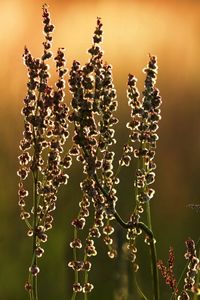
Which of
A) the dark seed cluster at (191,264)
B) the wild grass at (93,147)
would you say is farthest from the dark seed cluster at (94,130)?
the dark seed cluster at (191,264)

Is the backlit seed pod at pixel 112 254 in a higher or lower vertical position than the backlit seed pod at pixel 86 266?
higher

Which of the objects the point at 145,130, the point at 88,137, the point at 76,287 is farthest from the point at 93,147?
the point at 76,287

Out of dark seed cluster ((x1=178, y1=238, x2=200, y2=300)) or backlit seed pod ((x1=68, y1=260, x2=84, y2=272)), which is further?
backlit seed pod ((x1=68, y1=260, x2=84, y2=272))

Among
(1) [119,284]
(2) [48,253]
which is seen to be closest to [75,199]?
(2) [48,253]

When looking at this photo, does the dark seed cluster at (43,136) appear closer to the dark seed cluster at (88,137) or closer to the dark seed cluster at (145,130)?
the dark seed cluster at (88,137)

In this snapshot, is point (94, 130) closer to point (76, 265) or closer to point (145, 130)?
point (145, 130)

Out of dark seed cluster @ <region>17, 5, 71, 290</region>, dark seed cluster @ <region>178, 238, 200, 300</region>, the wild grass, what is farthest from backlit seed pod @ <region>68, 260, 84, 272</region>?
dark seed cluster @ <region>178, 238, 200, 300</region>

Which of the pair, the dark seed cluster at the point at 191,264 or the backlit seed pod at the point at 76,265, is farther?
the backlit seed pod at the point at 76,265

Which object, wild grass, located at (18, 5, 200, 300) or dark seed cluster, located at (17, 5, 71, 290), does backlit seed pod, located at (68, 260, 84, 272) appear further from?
dark seed cluster, located at (17, 5, 71, 290)
